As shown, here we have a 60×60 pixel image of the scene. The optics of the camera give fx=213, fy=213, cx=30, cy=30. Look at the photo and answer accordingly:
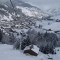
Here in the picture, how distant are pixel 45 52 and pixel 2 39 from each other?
760cm

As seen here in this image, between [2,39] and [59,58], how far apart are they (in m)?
10.0

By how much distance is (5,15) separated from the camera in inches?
3501

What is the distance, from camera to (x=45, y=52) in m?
23.7

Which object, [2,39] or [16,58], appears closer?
[16,58]

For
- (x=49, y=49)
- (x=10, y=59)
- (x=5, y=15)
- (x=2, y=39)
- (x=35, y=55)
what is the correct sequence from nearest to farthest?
(x=10, y=59)
(x=35, y=55)
(x=49, y=49)
(x=2, y=39)
(x=5, y=15)

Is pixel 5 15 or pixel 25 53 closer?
pixel 25 53

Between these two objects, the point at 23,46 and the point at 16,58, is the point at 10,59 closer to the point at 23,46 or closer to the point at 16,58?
the point at 16,58

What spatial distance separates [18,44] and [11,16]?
225 feet

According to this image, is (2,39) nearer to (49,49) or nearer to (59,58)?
(49,49)

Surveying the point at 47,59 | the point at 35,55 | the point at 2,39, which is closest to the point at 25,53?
the point at 35,55

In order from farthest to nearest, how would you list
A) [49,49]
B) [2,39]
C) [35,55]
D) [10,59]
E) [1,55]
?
[2,39] < [49,49] < [35,55] < [1,55] < [10,59]

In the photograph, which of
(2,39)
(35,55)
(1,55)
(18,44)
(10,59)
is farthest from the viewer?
(2,39)

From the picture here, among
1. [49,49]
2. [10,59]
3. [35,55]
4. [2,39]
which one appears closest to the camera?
[10,59]

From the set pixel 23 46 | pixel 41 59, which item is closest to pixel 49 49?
pixel 23 46
